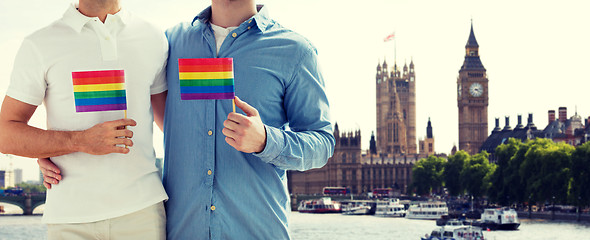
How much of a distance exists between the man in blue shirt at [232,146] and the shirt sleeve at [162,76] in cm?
3

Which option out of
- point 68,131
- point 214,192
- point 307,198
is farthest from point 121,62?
point 307,198

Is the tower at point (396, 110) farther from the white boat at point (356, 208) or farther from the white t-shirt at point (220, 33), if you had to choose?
the white t-shirt at point (220, 33)

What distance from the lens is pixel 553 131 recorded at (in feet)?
251

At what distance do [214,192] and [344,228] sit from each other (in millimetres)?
45752

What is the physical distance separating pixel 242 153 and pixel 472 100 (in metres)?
101

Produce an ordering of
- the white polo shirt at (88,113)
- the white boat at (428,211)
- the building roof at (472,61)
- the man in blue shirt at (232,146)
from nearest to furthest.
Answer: the white polo shirt at (88,113), the man in blue shirt at (232,146), the white boat at (428,211), the building roof at (472,61)

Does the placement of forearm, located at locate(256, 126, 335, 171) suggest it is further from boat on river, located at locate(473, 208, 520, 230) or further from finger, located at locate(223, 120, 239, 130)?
boat on river, located at locate(473, 208, 520, 230)

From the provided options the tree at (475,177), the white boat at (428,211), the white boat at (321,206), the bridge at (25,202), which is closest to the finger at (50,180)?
the white boat at (428,211)

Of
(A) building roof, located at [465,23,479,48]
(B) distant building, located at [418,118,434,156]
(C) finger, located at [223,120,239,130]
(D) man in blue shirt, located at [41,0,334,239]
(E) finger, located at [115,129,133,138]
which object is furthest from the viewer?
(B) distant building, located at [418,118,434,156]

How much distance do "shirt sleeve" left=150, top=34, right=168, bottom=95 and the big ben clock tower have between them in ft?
323

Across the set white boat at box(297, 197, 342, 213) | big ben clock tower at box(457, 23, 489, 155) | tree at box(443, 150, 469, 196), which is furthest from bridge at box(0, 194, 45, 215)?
big ben clock tower at box(457, 23, 489, 155)

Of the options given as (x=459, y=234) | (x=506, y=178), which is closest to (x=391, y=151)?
(x=506, y=178)

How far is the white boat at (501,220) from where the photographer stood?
43.1 metres

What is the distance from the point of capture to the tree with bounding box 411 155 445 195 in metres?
81.6
